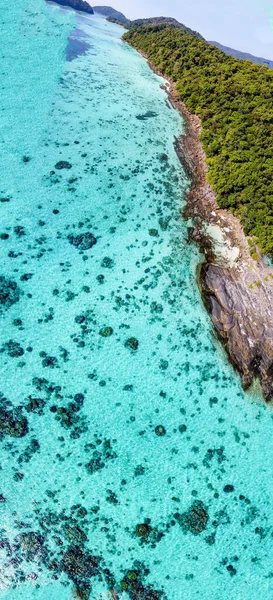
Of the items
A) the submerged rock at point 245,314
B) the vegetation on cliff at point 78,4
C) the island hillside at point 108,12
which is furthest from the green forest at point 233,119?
the island hillside at point 108,12

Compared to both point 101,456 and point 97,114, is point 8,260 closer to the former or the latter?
point 101,456

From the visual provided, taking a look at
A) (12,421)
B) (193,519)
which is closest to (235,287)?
(193,519)

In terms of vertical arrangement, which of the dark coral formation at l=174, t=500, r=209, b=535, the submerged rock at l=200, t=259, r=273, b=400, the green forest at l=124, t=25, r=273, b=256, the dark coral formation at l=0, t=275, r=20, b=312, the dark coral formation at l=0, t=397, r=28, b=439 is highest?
the green forest at l=124, t=25, r=273, b=256

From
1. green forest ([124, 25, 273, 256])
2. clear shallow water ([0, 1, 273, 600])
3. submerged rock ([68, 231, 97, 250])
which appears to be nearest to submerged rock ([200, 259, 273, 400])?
clear shallow water ([0, 1, 273, 600])

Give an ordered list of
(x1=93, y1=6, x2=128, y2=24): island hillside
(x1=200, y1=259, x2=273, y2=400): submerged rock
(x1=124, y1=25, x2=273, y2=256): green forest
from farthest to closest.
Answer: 1. (x1=93, y1=6, x2=128, y2=24): island hillside
2. (x1=124, y1=25, x2=273, y2=256): green forest
3. (x1=200, y1=259, x2=273, y2=400): submerged rock

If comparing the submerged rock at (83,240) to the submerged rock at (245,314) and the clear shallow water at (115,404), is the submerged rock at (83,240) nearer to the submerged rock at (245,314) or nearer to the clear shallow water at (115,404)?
the clear shallow water at (115,404)

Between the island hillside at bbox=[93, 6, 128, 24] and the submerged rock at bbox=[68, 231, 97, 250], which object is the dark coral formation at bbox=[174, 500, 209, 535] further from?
the island hillside at bbox=[93, 6, 128, 24]

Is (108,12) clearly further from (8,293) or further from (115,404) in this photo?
(115,404)
